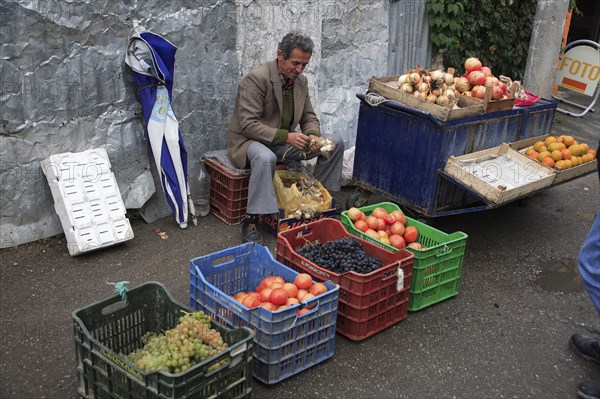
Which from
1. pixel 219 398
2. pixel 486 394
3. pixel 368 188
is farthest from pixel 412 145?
pixel 219 398

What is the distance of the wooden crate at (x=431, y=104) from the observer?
5.38 metres

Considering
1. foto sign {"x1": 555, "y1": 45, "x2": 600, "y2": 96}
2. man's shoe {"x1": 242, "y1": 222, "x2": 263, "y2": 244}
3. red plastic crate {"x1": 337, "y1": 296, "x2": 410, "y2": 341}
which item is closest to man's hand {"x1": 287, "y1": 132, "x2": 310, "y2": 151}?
man's shoe {"x1": 242, "y1": 222, "x2": 263, "y2": 244}

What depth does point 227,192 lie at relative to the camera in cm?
580

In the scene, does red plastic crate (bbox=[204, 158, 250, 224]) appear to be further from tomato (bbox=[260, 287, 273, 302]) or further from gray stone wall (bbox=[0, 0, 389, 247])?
tomato (bbox=[260, 287, 273, 302])

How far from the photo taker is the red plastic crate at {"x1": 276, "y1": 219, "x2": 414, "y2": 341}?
13.4ft

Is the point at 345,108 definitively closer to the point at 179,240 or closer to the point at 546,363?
the point at 179,240

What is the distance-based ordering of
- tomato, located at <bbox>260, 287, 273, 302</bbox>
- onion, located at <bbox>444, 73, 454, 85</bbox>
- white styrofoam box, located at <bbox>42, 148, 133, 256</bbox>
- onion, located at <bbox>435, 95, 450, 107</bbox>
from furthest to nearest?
onion, located at <bbox>444, 73, 454, 85</bbox> → onion, located at <bbox>435, 95, 450, 107</bbox> → white styrofoam box, located at <bbox>42, 148, 133, 256</bbox> → tomato, located at <bbox>260, 287, 273, 302</bbox>

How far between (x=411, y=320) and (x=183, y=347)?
1949 mm

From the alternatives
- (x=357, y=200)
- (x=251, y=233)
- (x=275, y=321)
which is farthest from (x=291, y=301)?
(x=357, y=200)

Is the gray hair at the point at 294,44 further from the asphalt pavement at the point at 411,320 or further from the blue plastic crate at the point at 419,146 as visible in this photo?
the asphalt pavement at the point at 411,320

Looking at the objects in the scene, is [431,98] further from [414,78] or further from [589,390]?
[589,390]

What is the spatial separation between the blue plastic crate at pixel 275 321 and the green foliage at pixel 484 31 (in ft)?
16.2

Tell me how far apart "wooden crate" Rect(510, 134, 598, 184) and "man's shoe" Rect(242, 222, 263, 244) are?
2.50 meters

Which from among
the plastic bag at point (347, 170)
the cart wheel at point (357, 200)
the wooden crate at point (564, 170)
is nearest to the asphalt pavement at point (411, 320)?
the wooden crate at point (564, 170)
